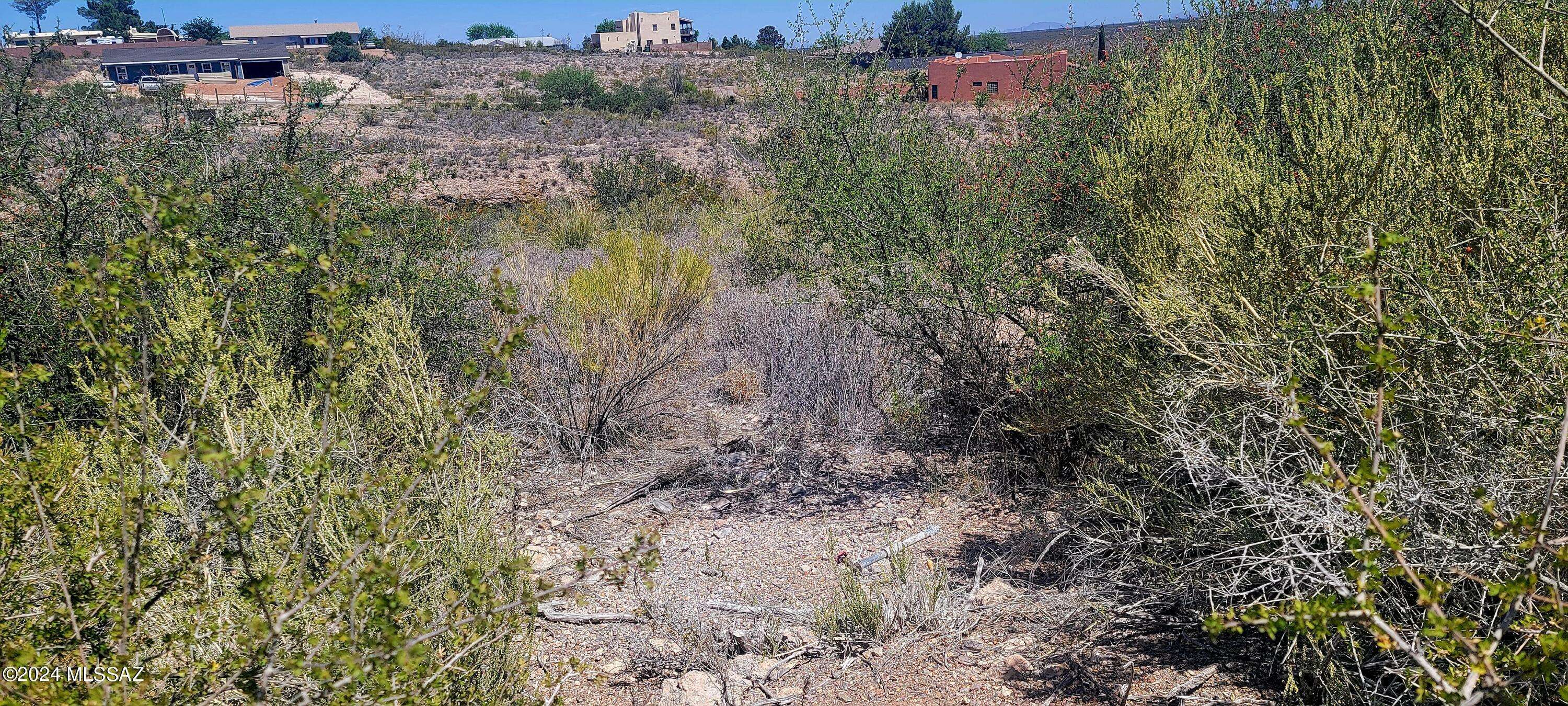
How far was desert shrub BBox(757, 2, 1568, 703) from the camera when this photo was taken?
206 cm

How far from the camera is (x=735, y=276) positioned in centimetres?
915

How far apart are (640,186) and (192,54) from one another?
145 ft

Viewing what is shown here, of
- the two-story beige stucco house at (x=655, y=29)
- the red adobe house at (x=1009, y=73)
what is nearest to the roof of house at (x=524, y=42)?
the two-story beige stucco house at (x=655, y=29)

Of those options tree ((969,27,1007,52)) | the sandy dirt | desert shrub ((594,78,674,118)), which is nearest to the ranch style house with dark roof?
the sandy dirt

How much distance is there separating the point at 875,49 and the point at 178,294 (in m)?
4.65

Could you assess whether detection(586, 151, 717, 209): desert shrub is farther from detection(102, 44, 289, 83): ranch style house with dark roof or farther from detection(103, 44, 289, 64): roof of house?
detection(103, 44, 289, 64): roof of house

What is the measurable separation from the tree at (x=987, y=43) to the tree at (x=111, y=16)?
62585 mm

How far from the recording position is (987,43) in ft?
144

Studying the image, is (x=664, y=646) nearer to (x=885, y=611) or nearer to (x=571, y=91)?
(x=885, y=611)

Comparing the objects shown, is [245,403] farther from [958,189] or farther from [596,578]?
[958,189]

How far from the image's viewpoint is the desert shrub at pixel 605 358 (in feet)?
17.9

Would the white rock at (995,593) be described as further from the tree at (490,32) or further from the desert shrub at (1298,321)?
the tree at (490,32)

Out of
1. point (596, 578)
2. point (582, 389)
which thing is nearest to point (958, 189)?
point (582, 389)

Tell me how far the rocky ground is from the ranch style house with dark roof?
46.5 m
